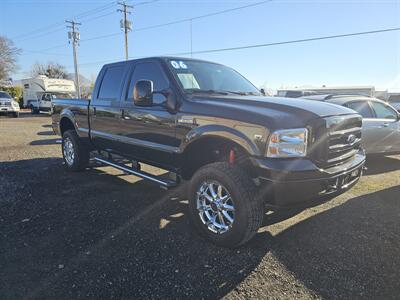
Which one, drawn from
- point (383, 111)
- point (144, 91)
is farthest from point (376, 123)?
point (144, 91)

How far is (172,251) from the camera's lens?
10.3ft

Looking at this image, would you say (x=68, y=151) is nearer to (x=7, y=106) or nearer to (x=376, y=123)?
(x=376, y=123)

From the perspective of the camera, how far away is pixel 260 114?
9.67 ft

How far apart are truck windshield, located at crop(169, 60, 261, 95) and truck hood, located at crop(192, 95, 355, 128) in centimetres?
47

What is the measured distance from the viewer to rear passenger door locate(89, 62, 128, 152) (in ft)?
15.7

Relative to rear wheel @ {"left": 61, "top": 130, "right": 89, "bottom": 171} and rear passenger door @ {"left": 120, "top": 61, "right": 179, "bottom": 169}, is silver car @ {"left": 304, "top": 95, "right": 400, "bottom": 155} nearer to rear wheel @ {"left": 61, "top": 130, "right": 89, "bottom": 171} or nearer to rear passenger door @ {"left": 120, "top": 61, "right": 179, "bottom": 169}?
rear passenger door @ {"left": 120, "top": 61, "right": 179, "bottom": 169}

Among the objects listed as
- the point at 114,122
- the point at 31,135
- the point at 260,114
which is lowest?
the point at 31,135

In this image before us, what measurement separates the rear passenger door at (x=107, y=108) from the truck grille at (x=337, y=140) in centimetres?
300

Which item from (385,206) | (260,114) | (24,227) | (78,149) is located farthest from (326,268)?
(78,149)

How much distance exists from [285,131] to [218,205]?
3.49 ft

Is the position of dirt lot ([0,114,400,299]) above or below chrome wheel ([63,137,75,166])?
below

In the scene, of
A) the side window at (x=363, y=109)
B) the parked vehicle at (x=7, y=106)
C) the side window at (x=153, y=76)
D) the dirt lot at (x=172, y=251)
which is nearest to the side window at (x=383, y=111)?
the side window at (x=363, y=109)

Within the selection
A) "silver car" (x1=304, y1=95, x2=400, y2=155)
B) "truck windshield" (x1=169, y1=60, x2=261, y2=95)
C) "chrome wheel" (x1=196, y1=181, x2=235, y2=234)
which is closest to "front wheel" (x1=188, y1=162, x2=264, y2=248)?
"chrome wheel" (x1=196, y1=181, x2=235, y2=234)

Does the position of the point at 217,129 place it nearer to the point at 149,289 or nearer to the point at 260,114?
the point at 260,114
